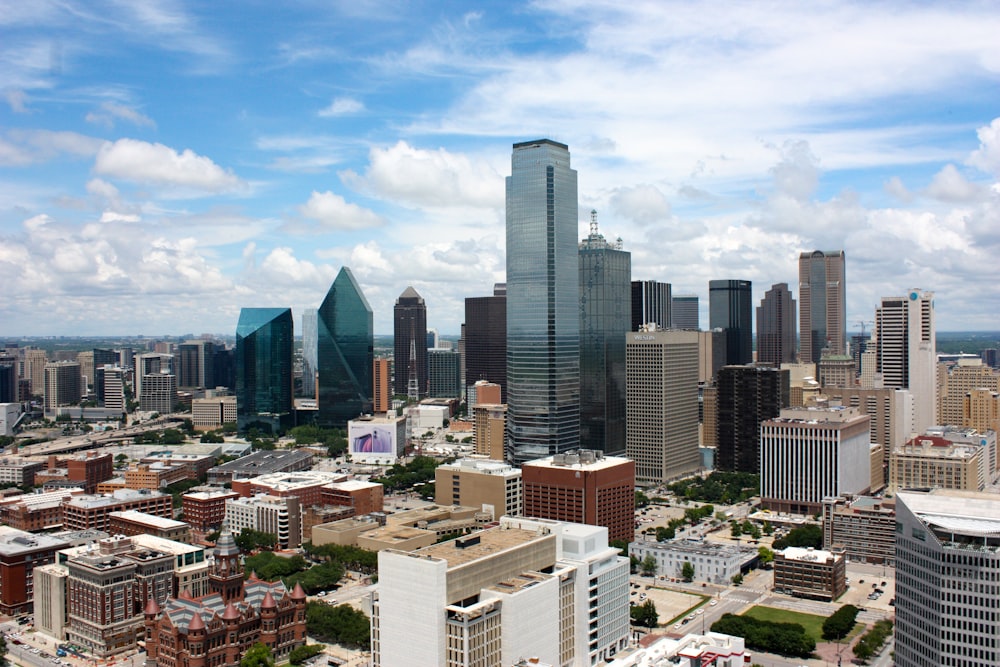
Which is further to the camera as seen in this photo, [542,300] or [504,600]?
[542,300]

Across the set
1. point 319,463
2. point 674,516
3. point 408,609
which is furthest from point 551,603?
point 319,463

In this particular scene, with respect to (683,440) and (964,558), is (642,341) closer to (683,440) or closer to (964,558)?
(683,440)

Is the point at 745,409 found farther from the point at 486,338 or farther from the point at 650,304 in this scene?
the point at 486,338

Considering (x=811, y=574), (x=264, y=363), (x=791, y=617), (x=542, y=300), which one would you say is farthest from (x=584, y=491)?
(x=264, y=363)

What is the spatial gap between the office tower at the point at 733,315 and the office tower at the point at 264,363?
89.8 meters

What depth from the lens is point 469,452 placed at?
130 meters

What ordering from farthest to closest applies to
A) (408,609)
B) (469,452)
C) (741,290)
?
(741,290) → (469,452) → (408,609)

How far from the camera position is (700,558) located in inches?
2721

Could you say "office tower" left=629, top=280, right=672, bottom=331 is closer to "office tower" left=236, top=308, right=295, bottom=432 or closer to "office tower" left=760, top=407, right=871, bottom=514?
"office tower" left=760, top=407, right=871, bottom=514

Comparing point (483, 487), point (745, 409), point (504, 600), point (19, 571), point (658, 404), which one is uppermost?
point (658, 404)

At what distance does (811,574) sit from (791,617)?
19.0ft

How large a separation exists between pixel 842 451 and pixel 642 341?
29006 millimetres

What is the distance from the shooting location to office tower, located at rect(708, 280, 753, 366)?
598 feet

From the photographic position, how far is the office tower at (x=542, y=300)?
90438 millimetres
